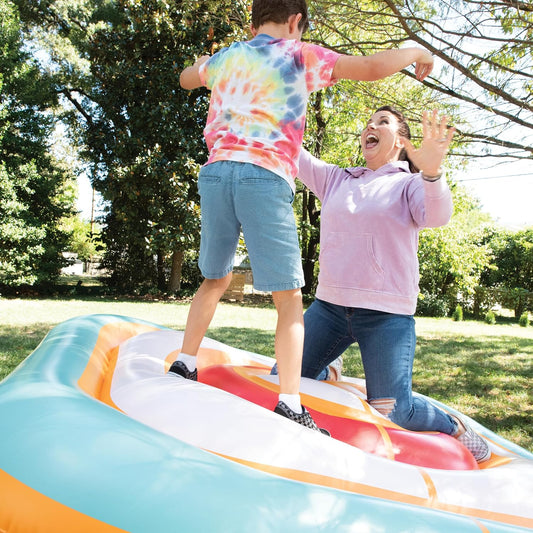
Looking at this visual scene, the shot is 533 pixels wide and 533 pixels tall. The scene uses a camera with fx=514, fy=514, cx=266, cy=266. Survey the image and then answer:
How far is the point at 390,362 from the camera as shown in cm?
226

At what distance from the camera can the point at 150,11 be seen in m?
13.7

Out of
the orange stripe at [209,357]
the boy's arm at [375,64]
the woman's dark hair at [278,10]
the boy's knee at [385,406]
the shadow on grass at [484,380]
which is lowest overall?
the shadow on grass at [484,380]

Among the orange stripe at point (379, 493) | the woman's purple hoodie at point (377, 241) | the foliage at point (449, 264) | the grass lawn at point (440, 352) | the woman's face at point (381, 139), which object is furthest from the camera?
the foliage at point (449, 264)

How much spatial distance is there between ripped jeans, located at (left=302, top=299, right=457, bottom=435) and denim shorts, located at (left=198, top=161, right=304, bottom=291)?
22.8 inches

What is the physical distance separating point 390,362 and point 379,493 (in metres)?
0.84

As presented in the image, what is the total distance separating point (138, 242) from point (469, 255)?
10.1 m

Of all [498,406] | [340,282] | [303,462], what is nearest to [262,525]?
[303,462]

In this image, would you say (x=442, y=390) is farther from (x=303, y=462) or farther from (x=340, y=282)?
(x=303, y=462)

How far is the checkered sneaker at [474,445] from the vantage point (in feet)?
7.48

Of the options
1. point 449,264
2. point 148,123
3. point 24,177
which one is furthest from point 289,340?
point 449,264

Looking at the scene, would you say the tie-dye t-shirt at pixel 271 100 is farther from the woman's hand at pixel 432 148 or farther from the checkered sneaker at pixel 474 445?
the checkered sneaker at pixel 474 445

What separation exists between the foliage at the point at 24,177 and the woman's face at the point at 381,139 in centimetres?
1224

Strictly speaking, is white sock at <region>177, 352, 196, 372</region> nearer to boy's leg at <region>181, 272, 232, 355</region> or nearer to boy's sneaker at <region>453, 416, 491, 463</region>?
boy's leg at <region>181, 272, 232, 355</region>

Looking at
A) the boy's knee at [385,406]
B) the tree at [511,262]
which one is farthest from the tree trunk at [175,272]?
the boy's knee at [385,406]
